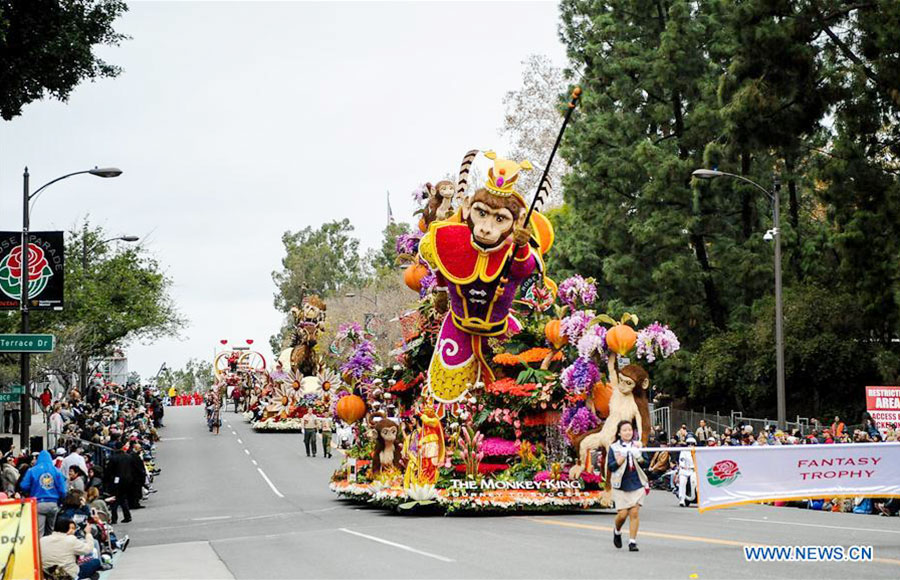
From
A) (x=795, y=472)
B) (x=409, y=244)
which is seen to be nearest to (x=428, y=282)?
(x=409, y=244)

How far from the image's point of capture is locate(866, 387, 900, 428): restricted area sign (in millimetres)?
24391

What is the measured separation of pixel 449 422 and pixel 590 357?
3561 mm

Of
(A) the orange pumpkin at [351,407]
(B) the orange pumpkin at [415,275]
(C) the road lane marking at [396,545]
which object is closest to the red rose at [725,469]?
(C) the road lane marking at [396,545]

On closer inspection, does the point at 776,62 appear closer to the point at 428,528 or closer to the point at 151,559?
the point at 428,528

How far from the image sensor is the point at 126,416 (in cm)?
4366

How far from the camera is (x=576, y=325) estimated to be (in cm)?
2252

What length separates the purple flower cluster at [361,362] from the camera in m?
27.9

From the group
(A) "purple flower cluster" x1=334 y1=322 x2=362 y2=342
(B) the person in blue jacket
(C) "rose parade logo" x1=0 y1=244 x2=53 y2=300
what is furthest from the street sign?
(A) "purple flower cluster" x1=334 y1=322 x2=362 y2=342

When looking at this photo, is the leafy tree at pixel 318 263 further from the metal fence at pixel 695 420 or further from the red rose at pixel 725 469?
the red rose at pixel 725 469

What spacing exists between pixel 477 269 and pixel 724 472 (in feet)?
→ 30.4

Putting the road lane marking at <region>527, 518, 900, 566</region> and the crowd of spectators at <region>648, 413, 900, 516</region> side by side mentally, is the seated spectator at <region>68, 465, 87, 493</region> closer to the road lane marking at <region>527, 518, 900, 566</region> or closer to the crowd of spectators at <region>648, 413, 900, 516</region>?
the road lane marking at <region>527, 518, 900, 566</region>

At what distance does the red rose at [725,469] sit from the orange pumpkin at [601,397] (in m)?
6.97

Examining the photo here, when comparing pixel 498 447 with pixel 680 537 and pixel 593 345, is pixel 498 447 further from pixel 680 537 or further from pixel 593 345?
pixel 680 537

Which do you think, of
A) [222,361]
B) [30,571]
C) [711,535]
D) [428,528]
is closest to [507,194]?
[428,528]
